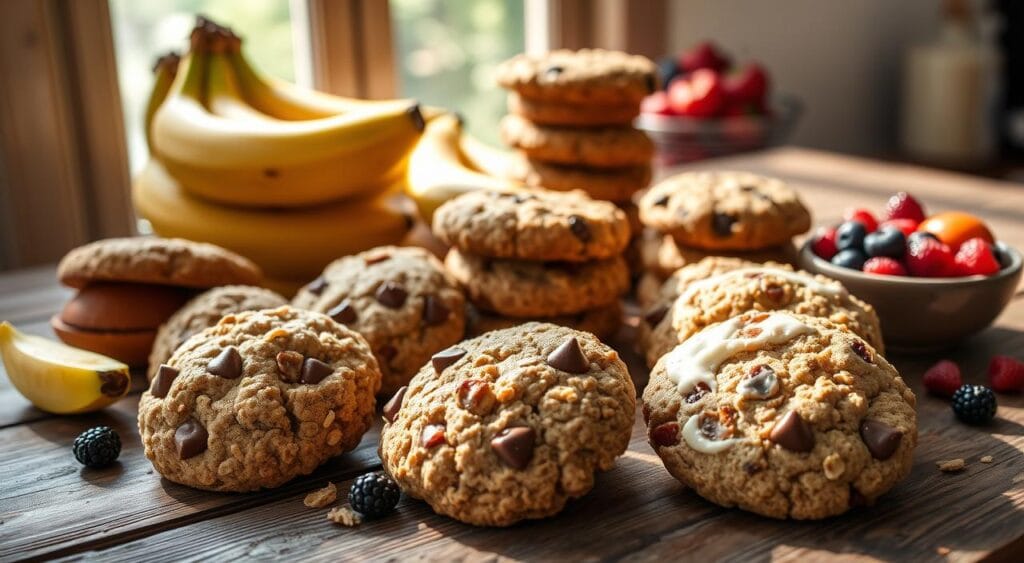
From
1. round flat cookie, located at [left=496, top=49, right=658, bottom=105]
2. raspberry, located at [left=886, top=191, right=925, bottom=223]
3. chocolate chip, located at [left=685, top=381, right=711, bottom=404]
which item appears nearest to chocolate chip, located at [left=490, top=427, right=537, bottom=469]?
chocolate chip, located at [left=685, top=381, right=711, bottom=404]

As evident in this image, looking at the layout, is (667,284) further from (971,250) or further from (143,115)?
(143,115)

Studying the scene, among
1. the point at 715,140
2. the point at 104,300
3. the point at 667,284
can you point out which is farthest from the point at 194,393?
the point at 715,140

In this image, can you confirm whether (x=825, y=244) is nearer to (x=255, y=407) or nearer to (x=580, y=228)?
(x=580, y=228)

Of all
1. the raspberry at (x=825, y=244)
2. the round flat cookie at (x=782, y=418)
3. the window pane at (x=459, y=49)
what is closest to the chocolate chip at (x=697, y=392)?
the round flat cookie at (x=782, y=418)

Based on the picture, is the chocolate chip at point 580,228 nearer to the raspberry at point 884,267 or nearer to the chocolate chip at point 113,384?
the raspberry at point 884,267

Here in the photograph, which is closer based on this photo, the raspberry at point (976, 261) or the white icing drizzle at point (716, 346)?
the white icing drizzle at point (716, 346)

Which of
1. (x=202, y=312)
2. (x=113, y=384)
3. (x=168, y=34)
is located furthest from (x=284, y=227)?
(x=168, y=34)
